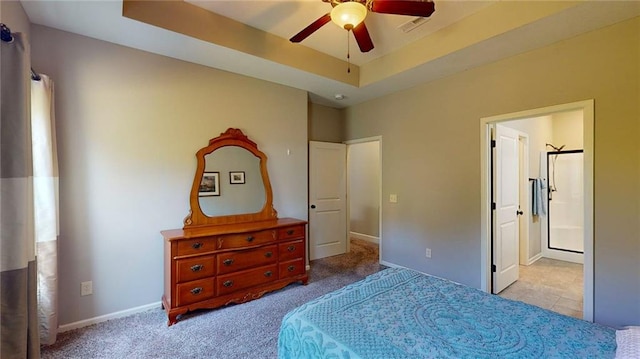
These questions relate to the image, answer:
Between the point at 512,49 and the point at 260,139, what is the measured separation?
3.01 m

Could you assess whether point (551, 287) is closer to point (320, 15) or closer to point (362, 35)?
point (362, 35)

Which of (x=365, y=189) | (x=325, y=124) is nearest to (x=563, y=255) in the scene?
(x=365, y=189)

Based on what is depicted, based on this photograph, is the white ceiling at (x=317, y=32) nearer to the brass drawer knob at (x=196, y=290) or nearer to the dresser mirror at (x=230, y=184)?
the dresser mirror at (x=230, y=184)

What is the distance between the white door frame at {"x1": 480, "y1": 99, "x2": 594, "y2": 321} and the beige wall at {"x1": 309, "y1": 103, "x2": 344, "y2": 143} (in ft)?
7.84

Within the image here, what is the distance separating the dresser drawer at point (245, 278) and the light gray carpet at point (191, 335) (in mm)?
190

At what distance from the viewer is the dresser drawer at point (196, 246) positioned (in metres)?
2.62

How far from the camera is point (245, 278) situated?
9.87 feet

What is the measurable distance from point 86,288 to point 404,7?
141 inches

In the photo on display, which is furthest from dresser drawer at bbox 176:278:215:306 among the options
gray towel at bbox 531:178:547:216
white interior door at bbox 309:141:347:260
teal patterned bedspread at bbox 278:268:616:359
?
gray towel at bbox 531:178:547:216

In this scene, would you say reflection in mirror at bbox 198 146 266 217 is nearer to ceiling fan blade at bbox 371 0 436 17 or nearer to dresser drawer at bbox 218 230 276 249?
dresser drawer at bbox 218 230 276 249

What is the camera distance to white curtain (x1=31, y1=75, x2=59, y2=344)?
2.09 metres

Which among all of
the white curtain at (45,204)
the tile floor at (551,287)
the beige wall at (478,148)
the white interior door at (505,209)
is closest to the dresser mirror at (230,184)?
the white curtain at (45,204)

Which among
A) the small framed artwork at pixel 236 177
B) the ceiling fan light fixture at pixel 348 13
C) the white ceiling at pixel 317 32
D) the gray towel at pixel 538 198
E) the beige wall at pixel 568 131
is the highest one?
the white ceiling at pixel 317 32

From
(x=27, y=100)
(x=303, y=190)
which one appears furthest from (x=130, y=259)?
(x=303, y=190)
